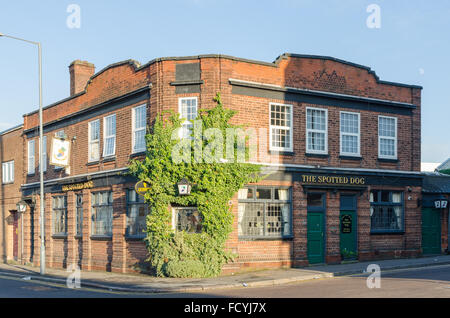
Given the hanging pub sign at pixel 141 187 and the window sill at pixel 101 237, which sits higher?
the hanging pub sign at pixel 141 187

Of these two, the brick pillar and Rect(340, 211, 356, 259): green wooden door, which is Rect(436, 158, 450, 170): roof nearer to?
the brick pillar

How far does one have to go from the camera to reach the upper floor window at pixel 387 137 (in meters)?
23.7

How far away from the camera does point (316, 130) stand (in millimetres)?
22125

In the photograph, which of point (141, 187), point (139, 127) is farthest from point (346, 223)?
point (139, 127)

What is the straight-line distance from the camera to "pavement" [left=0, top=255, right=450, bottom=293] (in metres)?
16.5

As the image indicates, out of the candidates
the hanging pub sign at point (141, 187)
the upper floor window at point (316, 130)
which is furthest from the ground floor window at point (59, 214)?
the upper floor window at point (316, 130)

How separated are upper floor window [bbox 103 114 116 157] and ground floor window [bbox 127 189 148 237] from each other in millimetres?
2363

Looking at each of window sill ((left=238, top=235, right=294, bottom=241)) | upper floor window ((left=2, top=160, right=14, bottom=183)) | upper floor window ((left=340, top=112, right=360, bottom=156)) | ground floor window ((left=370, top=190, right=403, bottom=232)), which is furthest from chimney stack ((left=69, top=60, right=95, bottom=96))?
ground floor window ((left=370, top=190, right=403, bottom=232))

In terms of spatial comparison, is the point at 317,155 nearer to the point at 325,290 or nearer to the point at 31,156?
the point at 325,290

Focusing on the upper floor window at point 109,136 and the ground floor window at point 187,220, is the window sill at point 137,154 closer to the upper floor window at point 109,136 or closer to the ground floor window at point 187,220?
the upper floor window at point 109,136

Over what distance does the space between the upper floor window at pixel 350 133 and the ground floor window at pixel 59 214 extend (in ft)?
45.4

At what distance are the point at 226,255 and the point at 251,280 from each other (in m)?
2.16
